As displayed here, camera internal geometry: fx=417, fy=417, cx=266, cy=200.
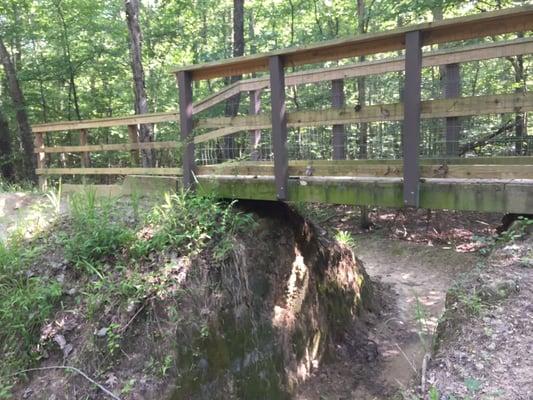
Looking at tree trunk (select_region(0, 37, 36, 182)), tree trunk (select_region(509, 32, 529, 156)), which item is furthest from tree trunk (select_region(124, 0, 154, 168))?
tree trunk (select_region(509, 32, 529, 156))

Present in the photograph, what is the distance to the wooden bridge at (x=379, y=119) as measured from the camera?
3.46 meters

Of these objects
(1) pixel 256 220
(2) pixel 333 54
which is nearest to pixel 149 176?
(1) pixel 256 220

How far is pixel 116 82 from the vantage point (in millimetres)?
14898

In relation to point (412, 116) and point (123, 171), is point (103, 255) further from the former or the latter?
point (412, 116)

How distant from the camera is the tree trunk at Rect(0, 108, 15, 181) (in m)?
11.7

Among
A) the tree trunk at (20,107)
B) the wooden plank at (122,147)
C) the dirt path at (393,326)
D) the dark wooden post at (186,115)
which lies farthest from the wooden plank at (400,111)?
the tree trunk at (20,107)

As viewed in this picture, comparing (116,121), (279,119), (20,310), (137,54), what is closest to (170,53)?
(137,54)

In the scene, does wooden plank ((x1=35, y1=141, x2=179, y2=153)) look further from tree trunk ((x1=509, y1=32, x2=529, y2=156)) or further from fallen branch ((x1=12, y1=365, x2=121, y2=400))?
tree trunk ((x1=509, y1=32, x2=529, y2=156))

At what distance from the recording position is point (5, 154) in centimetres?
1184

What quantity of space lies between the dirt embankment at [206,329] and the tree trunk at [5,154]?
29.8 ft

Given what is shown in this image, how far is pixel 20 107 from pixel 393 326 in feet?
36.4

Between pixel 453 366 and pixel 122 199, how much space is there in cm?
465

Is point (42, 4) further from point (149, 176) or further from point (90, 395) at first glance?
point (90, 395)

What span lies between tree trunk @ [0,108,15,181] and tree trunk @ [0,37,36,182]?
392 mm
